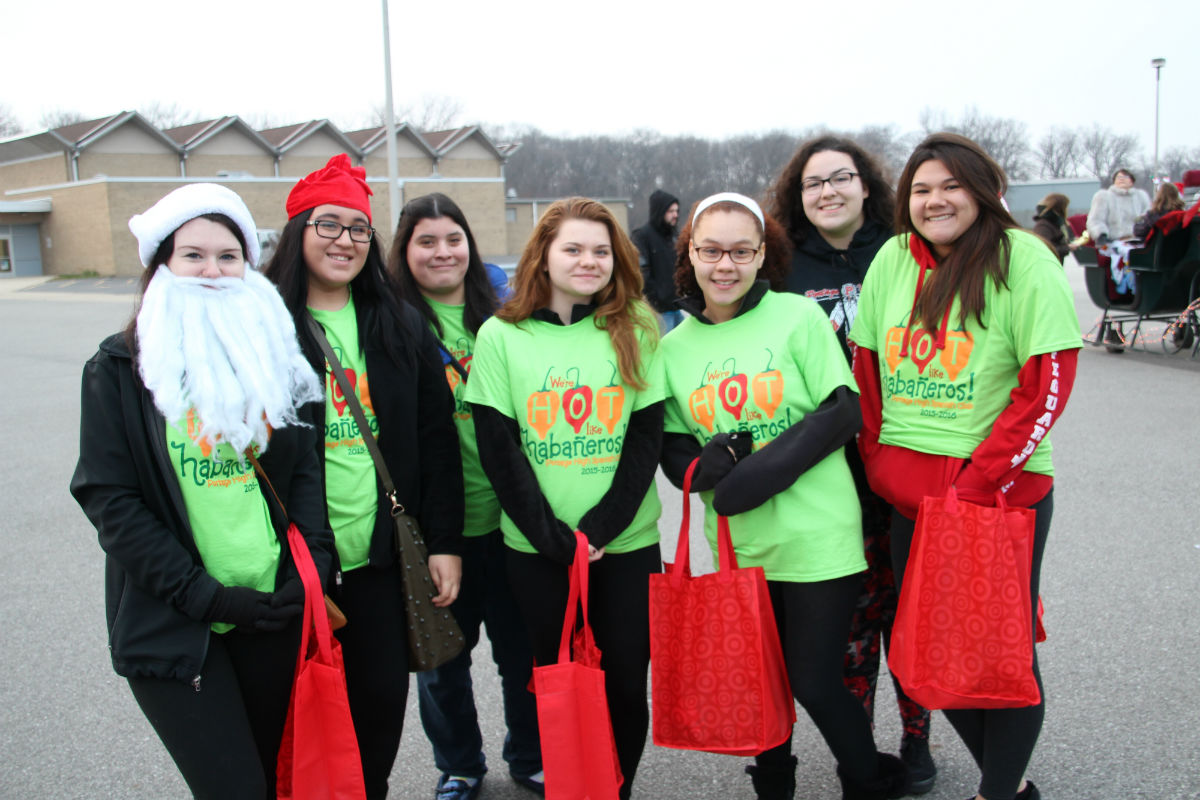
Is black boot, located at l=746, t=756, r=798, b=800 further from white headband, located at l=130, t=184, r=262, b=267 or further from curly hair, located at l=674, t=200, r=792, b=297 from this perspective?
white headband, located at l=130, t=184, r=262, b=267

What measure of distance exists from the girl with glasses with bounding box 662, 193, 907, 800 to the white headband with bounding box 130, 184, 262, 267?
1.30 m

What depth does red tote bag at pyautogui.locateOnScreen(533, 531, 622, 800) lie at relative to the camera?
96.8 inches

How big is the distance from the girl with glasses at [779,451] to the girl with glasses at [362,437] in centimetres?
73

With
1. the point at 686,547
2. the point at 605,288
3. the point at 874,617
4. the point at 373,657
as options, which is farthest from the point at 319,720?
the point at 874,617

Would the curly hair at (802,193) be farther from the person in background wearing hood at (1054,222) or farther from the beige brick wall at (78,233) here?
the beige brick wall at (78,233)

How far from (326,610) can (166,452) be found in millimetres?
550

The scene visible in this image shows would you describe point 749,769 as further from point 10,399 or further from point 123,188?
point 123,188

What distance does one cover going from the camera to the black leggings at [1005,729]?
2.51 metres

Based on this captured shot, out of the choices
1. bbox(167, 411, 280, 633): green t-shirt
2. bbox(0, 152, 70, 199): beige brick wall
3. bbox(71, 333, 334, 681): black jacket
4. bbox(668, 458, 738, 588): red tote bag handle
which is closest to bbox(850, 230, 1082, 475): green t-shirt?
bbox(668, 458, 738, 588): red tote bag handle

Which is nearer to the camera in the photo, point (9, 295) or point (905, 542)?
point (905, 542)

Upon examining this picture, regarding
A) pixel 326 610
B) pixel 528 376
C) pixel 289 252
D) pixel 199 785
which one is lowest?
pixel 199 785

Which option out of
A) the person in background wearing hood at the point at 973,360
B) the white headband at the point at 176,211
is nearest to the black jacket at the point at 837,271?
the person in background wearing hood at the point at 973,360

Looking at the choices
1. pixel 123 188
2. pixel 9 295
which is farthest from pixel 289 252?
pixel 123 188

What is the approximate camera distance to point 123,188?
124 ft
